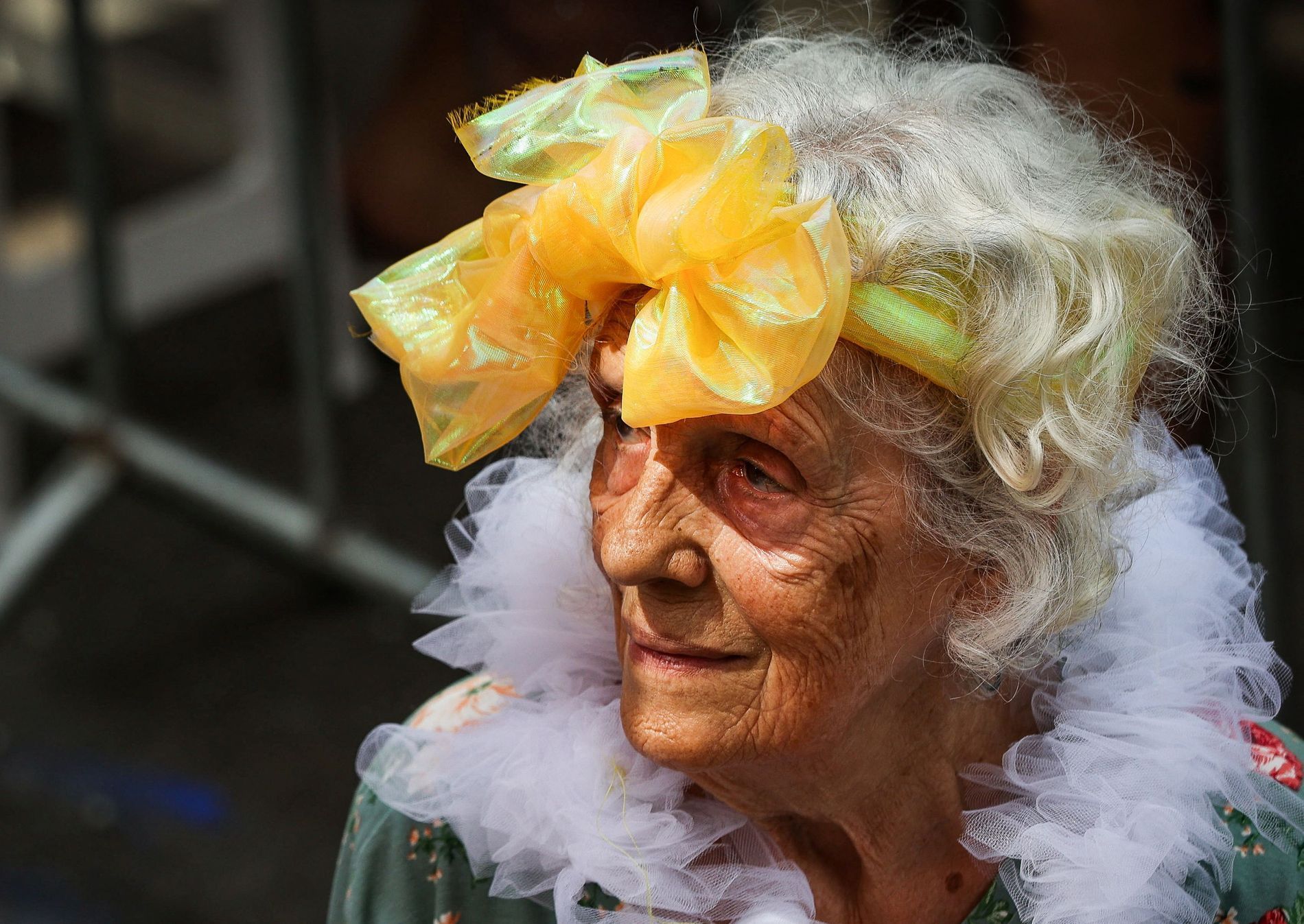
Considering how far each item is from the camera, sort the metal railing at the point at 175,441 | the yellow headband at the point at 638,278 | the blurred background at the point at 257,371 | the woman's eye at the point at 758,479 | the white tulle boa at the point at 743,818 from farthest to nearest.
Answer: the metal railing at the point at 175,441
the blurred background at the point at 257,371
the white tulle boa at the point at 743,818
the woman's eye at the point at 758,479
the yellow headband at the point at 638,278

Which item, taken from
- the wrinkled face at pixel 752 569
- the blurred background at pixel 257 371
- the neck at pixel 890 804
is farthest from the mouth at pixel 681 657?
the blurred background at pixel 257 371

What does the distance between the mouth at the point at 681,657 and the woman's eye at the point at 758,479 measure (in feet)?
0.51

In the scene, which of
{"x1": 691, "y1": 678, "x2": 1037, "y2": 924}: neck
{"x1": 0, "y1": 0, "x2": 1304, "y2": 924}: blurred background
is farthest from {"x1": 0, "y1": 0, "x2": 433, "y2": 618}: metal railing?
{"x1": 691, "y1": 678, "x2": 1037, "y2": 924}: neck

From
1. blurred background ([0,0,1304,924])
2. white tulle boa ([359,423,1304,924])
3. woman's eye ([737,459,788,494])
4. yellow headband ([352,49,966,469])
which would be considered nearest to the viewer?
yellow headband ([352,49,966,469])

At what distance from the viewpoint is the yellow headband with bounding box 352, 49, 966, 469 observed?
4.47ft

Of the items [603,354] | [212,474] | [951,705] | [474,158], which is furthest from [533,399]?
[212,474]

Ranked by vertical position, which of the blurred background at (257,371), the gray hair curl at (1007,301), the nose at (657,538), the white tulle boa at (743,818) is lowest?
the blurred background at (257,371)

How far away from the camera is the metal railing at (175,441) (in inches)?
137

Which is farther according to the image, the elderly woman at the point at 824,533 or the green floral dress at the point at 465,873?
the green floral dress at the point at 465,873

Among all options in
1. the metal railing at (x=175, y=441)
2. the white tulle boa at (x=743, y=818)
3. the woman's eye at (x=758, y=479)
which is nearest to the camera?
the woman's eye at (x=758, y=479)

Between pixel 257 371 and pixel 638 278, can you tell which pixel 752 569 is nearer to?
pixel 638 278

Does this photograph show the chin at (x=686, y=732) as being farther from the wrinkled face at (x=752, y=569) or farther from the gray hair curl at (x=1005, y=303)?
the gray hair curl at (x=1005, y=303)

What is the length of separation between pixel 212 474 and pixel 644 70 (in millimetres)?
2692

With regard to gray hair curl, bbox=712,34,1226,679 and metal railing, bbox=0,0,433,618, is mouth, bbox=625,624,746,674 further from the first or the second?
metal railing, bbox=0,0,433,618
